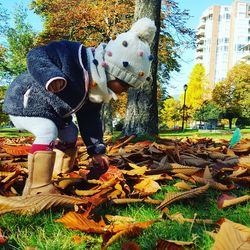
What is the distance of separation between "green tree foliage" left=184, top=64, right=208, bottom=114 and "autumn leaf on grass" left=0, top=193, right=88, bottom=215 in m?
60.5

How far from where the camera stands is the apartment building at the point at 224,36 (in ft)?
308

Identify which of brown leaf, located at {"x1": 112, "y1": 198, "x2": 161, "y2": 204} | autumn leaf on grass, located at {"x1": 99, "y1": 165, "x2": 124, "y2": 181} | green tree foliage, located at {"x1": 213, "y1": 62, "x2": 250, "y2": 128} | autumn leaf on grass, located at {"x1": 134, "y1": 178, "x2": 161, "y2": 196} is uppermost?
green tree foliage, located at {"x1": 213, "y1": 62, "x2": 250, "y2": 128}

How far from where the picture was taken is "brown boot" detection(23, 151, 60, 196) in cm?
229

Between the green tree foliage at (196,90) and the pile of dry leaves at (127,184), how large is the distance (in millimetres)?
58859

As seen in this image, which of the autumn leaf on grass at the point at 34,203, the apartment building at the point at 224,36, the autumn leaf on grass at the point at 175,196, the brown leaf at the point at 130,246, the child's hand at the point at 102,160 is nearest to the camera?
the brown leaf at the point at 130,246

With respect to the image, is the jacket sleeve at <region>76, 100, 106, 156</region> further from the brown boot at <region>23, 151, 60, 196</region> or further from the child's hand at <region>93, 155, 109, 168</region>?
the brown boot at <region>23, 151, 60, 196</region>

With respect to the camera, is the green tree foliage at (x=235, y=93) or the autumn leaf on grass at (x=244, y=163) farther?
the green tree foliage at (x=235, y=93)

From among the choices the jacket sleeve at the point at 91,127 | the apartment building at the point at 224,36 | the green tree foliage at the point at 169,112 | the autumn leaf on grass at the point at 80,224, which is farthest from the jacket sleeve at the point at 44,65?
the apartment building at the point at 224,36

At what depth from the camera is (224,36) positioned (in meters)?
97.1

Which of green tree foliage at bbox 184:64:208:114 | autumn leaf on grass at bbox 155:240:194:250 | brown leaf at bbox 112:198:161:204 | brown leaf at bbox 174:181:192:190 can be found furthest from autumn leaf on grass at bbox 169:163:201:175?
green tree foliage at bbox 184:64:208:114

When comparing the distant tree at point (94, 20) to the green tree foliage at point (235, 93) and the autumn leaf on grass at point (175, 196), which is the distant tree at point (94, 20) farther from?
the green tree foliage at point (235, 93)

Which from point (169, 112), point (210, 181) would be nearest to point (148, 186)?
point (210, 181)

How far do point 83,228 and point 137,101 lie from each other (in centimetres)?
440

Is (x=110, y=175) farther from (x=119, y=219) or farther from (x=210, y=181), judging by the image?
(x=119, y=219)
